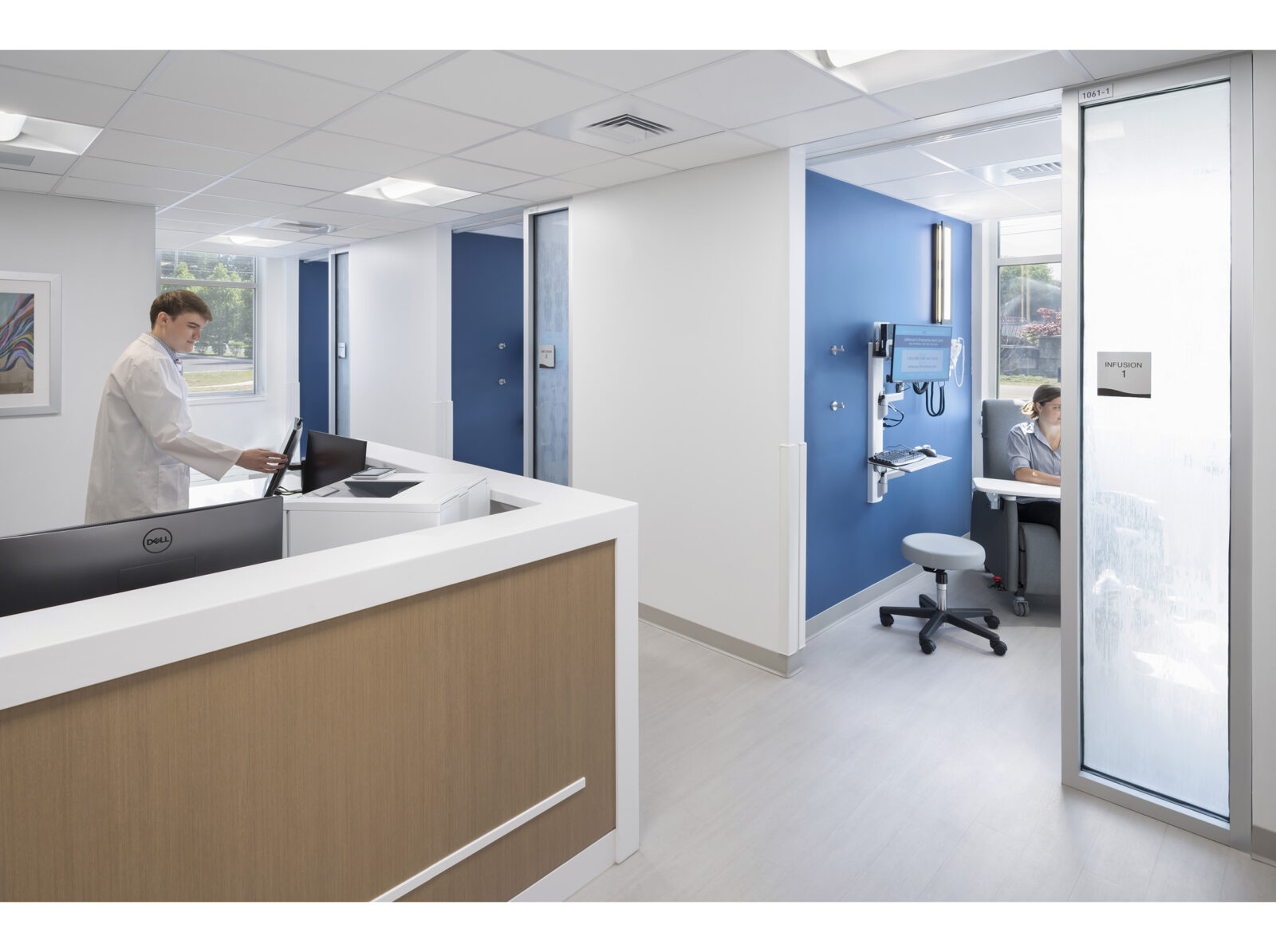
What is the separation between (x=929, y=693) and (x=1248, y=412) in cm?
158

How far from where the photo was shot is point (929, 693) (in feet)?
10.2

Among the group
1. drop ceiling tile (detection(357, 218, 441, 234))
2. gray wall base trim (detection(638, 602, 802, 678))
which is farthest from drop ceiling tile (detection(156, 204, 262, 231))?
gray wall base trim (detection(638, 602, 802, 678))

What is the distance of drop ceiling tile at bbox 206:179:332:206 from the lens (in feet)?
13.1

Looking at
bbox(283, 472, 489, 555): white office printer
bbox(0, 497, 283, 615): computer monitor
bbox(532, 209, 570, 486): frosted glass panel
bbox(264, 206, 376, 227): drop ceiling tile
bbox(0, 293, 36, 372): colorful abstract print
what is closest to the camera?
bbox(0, 497, 283, 615): computer monitor

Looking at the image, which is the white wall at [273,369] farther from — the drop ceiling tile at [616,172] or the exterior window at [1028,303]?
the exterior window at [1028,303]

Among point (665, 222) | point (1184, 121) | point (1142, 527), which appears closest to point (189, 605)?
point (1142, 527)

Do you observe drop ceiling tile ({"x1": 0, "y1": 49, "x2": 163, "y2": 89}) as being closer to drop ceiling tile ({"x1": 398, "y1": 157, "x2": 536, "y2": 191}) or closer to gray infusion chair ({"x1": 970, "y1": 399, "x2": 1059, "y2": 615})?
drop ceiling tile ({"x1": 398, "y1": 157, "x2": 536, "y2": 191})

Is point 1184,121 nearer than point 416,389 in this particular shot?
Yes

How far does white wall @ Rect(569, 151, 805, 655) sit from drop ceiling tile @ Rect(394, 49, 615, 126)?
100cm

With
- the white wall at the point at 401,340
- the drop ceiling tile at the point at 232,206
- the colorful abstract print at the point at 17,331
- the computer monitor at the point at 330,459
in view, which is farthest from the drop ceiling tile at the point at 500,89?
the colorful abstract print at the point at 17,331

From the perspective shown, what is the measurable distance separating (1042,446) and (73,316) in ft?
18.1

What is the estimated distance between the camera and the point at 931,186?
3.98 meters

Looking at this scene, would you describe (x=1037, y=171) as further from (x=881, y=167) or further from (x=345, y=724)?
(x=345, y=724)

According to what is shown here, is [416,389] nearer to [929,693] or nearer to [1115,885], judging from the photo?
[929,693]
